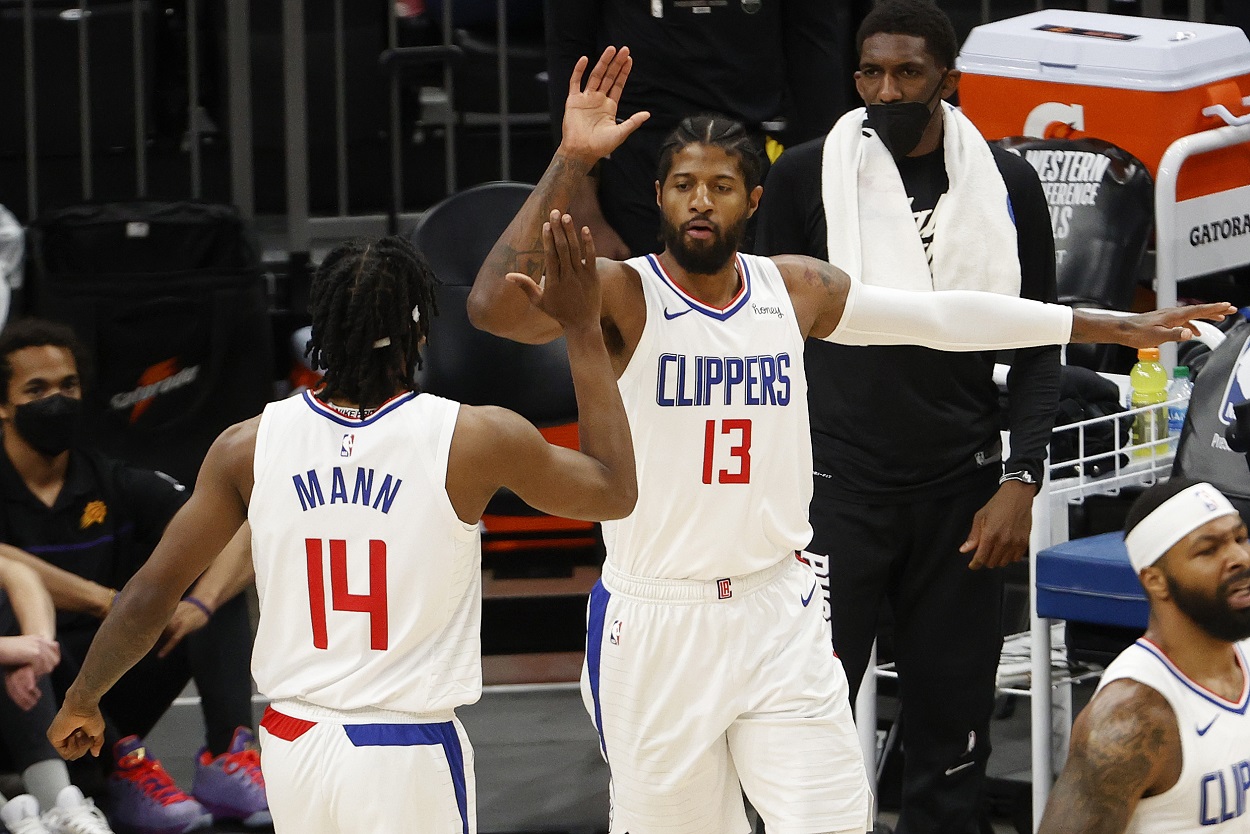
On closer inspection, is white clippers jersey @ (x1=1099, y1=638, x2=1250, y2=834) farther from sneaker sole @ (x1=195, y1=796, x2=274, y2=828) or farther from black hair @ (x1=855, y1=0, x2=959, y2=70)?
sneaker sole @ (x1=195, y1=796, x2=274, y2=828)

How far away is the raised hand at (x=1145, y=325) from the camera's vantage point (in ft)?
14.3

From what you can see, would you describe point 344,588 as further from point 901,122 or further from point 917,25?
point 917,25

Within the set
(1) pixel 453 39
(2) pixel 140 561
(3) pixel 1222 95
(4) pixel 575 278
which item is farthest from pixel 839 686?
(1) pixel 453 39

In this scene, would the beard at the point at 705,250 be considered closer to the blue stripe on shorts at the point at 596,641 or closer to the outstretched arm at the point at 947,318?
the outstretched arm at the point at 947,318

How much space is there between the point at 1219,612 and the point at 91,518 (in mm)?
3406

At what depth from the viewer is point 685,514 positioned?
404 cm

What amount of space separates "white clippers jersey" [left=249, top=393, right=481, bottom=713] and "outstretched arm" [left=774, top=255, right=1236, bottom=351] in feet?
3.67

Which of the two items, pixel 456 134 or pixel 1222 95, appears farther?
pixel 456 134

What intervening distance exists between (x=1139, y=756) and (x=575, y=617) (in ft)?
12.1

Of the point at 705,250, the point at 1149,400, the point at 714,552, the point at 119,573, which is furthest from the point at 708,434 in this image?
the point at 119,573

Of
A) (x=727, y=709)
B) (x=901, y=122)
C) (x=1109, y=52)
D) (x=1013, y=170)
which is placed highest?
(x=1109, y=52)

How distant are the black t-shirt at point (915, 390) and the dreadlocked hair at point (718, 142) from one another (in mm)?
560

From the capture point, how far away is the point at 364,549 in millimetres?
3383

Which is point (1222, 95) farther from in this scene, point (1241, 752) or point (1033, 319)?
point (1241, 752)
